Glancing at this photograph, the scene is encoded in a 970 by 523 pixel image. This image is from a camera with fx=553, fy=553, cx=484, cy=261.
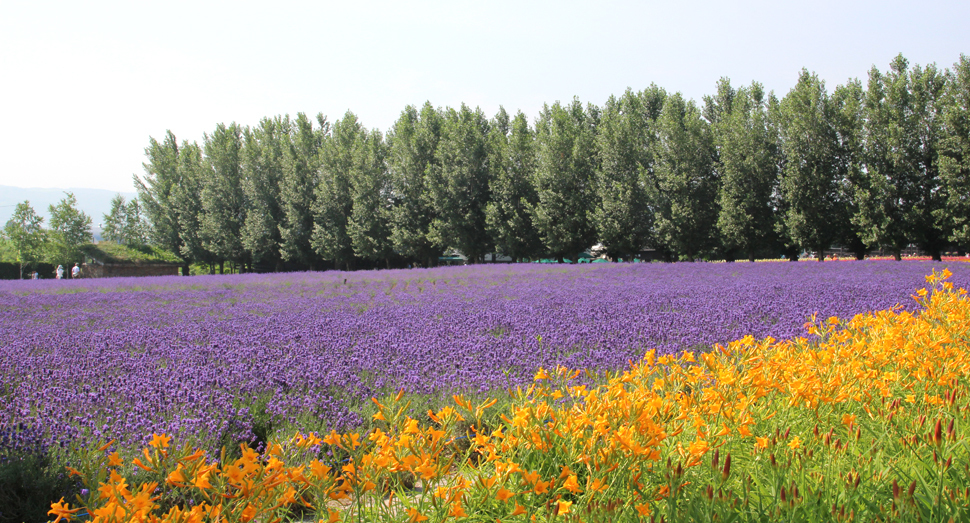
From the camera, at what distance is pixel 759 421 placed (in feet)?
8.55

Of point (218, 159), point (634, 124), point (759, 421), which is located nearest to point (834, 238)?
point (634, 124)

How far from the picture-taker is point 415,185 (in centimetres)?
3541

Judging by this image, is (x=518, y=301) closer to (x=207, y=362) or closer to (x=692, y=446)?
(x=207, y=362)

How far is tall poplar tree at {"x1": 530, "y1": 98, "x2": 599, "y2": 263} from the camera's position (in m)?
30.8

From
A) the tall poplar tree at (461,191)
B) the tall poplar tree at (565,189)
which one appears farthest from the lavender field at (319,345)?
the tall poplar tree at (461,191)

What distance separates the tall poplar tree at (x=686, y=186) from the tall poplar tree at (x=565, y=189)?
154 inches

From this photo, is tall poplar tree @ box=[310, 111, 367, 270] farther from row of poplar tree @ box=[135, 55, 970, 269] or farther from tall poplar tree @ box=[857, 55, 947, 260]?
tall poplar tree @ box=[857, 55, 947, 260]

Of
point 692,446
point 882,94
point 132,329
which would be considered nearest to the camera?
point 692,446

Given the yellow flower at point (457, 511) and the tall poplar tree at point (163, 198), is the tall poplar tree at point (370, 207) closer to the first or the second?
the tall poplar tree at point (163, 198)

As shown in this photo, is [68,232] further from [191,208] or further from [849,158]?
[849,158]

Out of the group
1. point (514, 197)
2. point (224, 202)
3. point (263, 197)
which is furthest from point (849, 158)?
point (224, 202)

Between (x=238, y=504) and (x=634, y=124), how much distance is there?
3228cm

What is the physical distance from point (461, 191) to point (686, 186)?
12726 mm

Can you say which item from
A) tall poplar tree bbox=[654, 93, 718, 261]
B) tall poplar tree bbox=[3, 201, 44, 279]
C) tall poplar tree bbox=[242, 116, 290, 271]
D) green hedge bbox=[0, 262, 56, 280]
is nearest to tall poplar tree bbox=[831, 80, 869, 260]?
tall poplar tree bbox=[654, 93, 718, 261]
